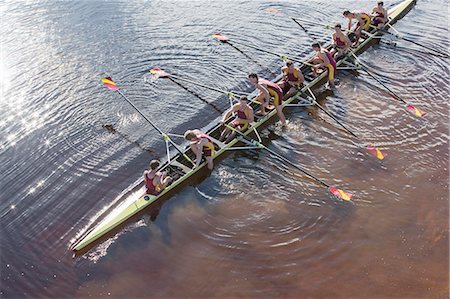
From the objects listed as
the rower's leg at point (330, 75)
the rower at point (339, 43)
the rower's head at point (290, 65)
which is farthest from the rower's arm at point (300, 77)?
the rower at point (339, 43)

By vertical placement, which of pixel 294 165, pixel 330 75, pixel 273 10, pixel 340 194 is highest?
pixel 273 10

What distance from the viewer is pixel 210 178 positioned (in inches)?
516

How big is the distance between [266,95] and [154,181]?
16.8 ft

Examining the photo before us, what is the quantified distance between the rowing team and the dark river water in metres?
0.72

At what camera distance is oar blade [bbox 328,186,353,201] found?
475 inches

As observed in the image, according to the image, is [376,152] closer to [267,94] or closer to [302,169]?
[302,169]

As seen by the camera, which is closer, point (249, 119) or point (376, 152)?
point (376, 152)

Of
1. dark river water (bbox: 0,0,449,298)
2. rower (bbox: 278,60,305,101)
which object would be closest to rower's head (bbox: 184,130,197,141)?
dark river water (bbox: 0,0,449,298)

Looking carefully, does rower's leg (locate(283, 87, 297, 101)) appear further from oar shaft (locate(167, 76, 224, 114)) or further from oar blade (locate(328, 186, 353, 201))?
oar blade (locate(328, 186, 353, 201))

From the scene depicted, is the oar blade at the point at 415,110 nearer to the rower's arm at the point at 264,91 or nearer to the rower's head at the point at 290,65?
the rower's head at the point at 290,65

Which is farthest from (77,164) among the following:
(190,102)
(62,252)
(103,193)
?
(190,102)

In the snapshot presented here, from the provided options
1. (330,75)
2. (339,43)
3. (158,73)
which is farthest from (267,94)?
(339,43)

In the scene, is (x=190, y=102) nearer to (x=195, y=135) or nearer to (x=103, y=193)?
(x=195, y=135)

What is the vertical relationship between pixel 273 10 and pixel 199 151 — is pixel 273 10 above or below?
above
